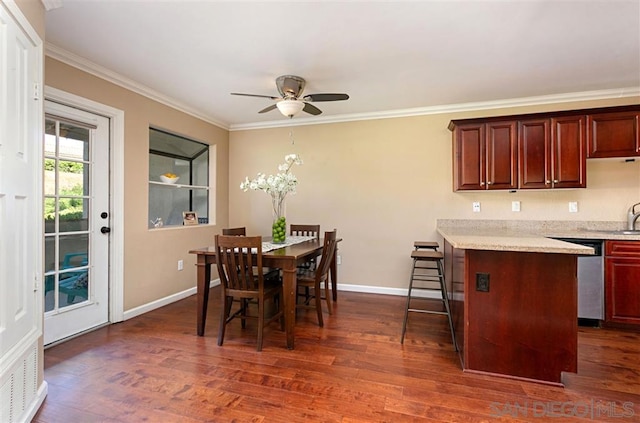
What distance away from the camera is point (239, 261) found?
2.44 m

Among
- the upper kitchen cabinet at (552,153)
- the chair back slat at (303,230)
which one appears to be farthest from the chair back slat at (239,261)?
the upper kitchen cabinet at (552,153)

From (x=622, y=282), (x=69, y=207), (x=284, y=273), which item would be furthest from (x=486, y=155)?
(x=69, y=207)

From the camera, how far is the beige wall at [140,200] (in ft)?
9.01

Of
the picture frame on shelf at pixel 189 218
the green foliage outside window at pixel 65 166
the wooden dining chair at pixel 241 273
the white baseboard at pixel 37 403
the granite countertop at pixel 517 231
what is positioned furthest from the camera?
the picture frame on shelf at pixel 189 218

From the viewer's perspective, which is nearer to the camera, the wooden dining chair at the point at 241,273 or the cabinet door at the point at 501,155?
the wooden dining chair at the point at 241,273

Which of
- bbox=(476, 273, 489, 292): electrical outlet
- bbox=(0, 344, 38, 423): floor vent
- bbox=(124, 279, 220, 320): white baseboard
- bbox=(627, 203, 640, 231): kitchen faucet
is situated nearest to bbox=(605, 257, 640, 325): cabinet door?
bbox=(627, 203, 640, 231): kitchen faucet

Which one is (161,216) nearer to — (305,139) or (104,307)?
(104,307)

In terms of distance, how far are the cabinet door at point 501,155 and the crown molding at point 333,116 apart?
0.48 m

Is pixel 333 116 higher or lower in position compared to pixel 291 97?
higher

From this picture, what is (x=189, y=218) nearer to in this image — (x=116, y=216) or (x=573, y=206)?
(x=116, y=216)

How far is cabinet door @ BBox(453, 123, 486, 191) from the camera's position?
3.40 meters

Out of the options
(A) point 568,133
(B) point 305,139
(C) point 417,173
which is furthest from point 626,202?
(B) point 305,139

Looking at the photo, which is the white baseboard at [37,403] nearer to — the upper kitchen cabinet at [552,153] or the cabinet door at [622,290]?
the upper kitchen cabinet at [552,153]

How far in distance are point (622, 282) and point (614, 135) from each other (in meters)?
1.43
